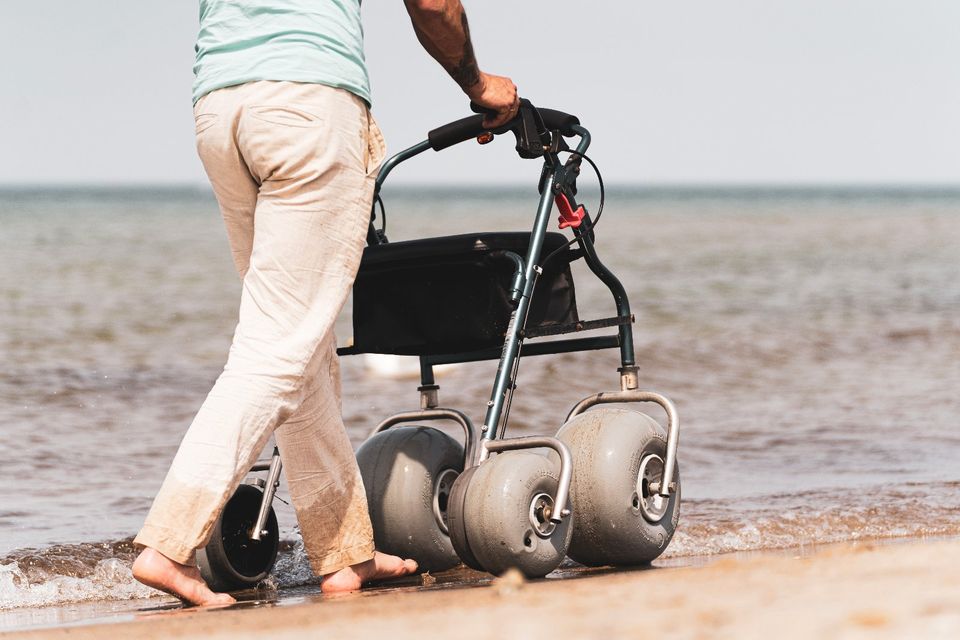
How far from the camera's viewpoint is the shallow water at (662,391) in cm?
484

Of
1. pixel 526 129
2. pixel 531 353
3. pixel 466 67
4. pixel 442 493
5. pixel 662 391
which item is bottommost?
pixel 662 391

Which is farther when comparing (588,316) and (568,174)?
(588,316)

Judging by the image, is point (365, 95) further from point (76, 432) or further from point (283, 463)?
point (76, 432)

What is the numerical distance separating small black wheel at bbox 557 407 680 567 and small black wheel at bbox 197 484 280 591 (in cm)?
86

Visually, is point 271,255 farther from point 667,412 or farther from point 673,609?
point 673,609

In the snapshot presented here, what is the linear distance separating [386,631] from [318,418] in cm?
119

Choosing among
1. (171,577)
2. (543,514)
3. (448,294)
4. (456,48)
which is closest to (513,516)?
(543,514)

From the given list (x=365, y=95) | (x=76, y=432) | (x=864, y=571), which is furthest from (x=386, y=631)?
(x=76, y=432)

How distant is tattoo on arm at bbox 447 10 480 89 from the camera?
3.28 metres

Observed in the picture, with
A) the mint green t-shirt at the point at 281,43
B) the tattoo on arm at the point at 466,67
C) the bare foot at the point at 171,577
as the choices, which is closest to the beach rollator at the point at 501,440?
the tattoo on arm at the point at 466,67

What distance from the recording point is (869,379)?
9.59 m

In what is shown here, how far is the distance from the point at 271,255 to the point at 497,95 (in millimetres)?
795

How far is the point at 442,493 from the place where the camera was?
3.81 meters

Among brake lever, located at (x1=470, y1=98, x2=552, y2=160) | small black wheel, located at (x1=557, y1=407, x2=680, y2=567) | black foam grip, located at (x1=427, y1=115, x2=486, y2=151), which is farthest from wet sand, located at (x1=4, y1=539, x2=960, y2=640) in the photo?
black foam grip, located at (x1=427, y1=115, x2=486, y2=151)
